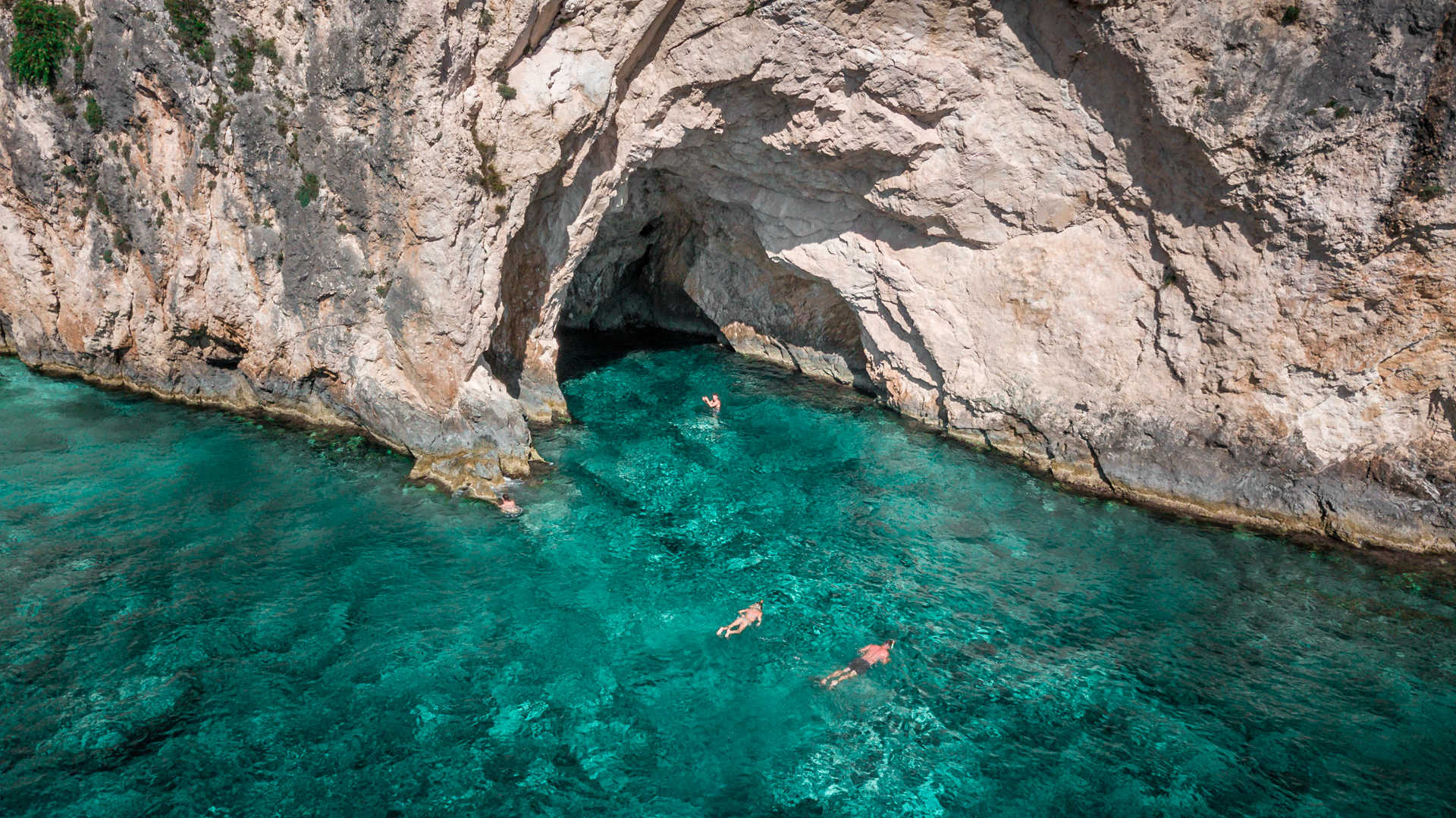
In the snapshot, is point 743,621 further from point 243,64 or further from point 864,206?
point 243,64

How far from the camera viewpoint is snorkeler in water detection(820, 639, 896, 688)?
14148mm

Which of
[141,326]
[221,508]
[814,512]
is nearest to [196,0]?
[141,326]

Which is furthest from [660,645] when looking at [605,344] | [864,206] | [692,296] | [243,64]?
[605,344]

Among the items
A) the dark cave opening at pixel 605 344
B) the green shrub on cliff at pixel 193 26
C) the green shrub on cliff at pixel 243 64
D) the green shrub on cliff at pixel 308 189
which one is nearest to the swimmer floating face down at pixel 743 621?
the green shrub on cliff at pixel 308 189

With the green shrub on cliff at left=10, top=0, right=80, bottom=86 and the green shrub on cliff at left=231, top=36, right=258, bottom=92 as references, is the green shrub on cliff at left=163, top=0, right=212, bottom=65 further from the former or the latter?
the green shrub on cliff at left=10, top=0, right=80, bottom=86

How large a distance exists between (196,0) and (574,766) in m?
18.3

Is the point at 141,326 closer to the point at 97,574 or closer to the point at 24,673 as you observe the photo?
the point at 97,574

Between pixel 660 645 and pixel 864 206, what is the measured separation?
45.6 ft

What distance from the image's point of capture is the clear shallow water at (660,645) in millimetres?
12094

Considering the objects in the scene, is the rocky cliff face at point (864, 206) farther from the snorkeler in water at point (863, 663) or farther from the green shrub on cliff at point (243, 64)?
the snorkeler in water at point (863, 663)

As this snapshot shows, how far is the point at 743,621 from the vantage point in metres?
15.3

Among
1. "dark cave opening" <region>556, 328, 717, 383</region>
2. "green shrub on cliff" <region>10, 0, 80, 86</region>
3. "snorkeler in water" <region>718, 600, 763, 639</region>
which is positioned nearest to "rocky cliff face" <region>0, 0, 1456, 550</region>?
"green shrub on cliff" <region>10, 0, 80, 86</region>

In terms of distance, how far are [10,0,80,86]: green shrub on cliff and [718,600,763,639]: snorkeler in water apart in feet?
67.5

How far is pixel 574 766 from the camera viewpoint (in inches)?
483
